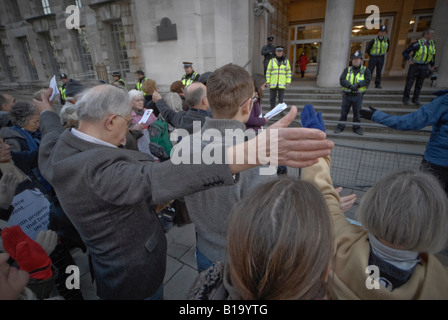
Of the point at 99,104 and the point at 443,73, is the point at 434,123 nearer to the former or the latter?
the point at 99,104

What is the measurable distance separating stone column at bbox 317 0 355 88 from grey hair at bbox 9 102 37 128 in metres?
8.83

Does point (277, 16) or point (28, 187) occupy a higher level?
point (277, 16)

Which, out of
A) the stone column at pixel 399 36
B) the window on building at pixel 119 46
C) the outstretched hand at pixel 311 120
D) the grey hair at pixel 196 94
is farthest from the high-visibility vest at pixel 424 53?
the window on building at pixel 119 46

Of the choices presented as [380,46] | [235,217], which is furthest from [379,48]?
[235,217]

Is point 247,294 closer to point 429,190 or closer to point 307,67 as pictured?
point 429,190

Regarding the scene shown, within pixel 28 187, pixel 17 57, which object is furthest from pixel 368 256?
pixel 17 57

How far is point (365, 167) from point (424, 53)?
13.7 feet

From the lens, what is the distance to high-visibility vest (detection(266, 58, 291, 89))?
725cm

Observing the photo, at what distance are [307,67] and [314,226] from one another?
53.1 ft

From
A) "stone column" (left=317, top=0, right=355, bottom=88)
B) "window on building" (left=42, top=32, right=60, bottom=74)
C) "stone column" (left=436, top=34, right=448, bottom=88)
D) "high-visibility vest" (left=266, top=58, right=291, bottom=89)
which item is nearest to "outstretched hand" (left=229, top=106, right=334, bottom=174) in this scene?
"high-visibility vest" (left=266, top=58, right=291, bottom=89)

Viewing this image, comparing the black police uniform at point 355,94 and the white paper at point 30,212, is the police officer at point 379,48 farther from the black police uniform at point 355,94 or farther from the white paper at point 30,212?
the white paper at point 30,212

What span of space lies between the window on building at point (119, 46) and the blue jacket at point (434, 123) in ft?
39.8

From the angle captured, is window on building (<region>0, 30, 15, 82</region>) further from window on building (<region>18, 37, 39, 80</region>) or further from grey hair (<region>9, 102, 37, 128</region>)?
grey hair (<region>9, 102, 37, 128</region>)
